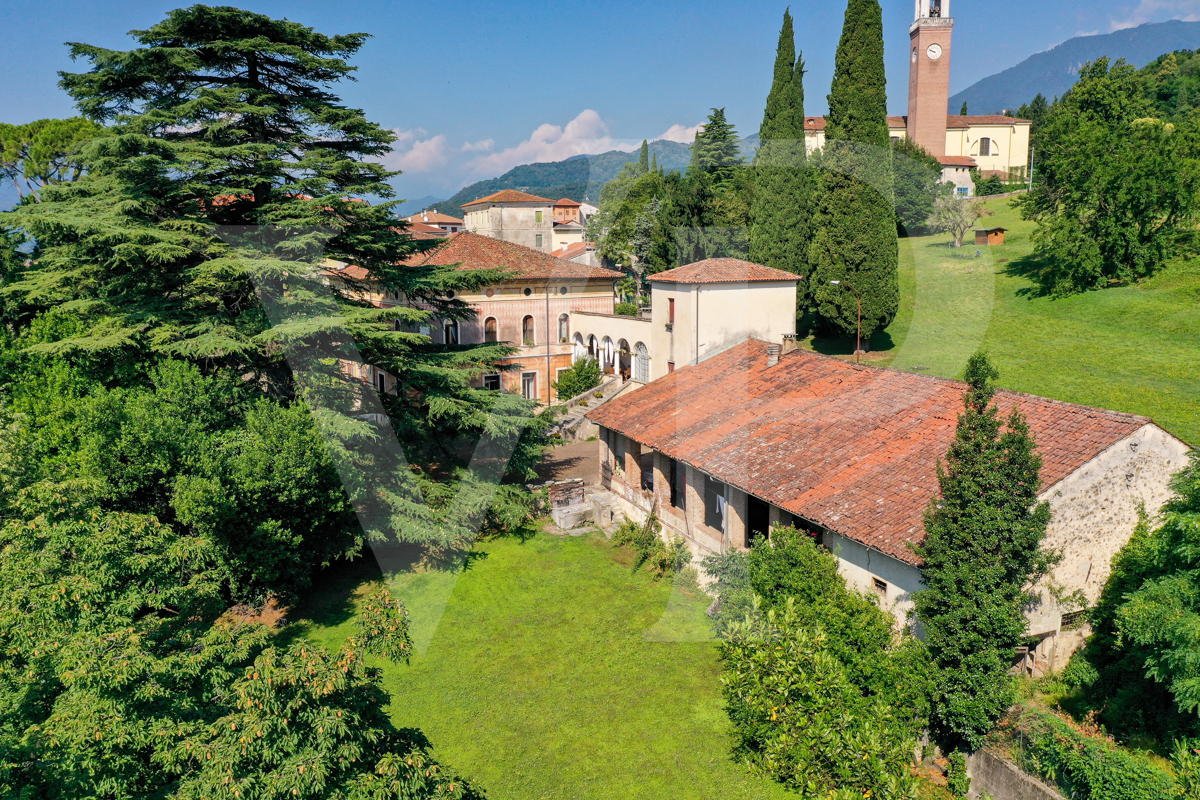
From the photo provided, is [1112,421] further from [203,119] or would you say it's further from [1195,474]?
[203,119]

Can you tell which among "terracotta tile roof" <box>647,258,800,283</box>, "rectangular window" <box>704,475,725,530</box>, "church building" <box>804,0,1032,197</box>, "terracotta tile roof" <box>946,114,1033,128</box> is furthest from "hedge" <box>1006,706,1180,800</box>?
"terracotta tile roof" <box>946,114,1033,128</box>

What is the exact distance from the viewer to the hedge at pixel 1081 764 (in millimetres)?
8086

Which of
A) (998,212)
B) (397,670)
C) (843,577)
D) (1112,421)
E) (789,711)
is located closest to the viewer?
(789,711)

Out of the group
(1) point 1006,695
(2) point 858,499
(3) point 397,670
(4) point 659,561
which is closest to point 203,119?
(3) point 397,670

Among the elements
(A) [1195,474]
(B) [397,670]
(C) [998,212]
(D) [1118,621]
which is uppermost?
(C) [998,212]

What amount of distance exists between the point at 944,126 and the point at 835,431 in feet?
197

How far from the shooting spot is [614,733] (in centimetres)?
1177

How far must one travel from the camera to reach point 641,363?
3186 cm

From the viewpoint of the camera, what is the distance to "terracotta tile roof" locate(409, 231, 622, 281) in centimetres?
3422

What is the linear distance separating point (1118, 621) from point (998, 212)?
54292 millimetres

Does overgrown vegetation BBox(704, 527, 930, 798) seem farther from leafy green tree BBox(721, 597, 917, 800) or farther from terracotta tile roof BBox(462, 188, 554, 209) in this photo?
terracotta tile roof BBox(462, 188, 554, 209)

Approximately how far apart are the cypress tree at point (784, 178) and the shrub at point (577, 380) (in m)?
9.95

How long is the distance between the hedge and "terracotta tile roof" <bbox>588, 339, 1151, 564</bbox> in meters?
2.61

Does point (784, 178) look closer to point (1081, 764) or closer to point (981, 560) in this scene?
point (981, 560)
